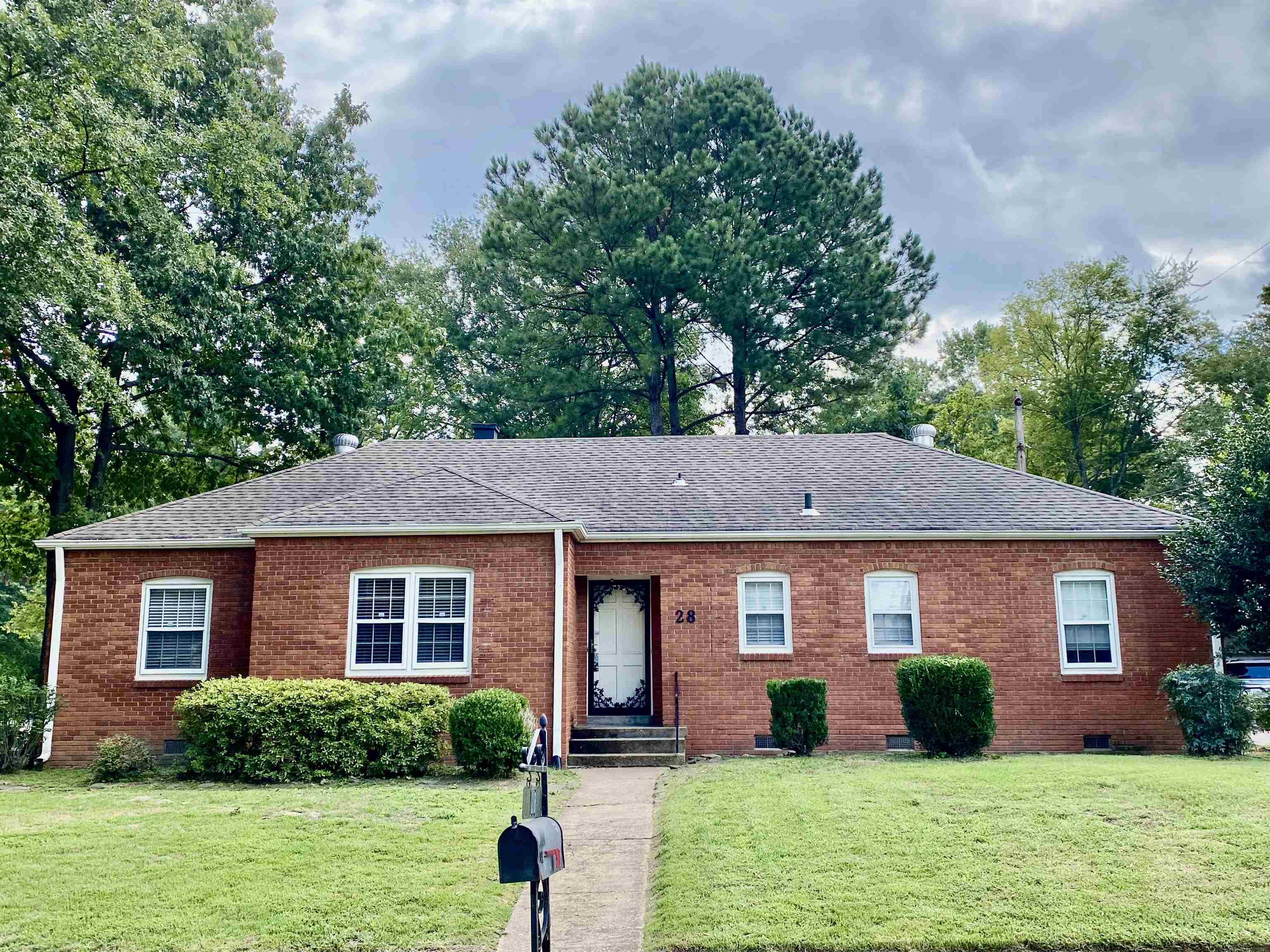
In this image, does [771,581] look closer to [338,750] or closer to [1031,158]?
[338,750]

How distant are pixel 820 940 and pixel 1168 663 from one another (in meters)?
12.4

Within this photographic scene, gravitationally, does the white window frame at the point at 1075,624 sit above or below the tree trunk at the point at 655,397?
below

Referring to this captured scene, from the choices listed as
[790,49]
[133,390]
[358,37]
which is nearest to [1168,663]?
[790,49]

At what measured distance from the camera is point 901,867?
733 centimetres

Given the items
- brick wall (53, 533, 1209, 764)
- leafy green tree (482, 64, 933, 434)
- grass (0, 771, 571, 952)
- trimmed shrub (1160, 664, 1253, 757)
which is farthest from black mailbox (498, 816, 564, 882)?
leafy green tree (482, 64, 933, 434)

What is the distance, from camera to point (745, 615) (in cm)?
1638

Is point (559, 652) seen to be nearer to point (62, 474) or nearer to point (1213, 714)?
point (1213, 714)

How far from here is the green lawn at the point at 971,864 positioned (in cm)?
613

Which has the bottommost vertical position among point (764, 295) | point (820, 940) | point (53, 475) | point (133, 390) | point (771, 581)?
point (820, 940)

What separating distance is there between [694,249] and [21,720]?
70.3 feet

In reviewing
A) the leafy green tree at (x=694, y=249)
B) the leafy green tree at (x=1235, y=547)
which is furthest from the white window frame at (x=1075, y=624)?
the leafy green tree at (x=694, y=249)

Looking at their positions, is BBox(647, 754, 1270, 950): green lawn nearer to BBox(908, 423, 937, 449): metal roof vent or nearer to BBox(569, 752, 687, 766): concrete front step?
BBox(569, 752, 687, 766): concrete front step

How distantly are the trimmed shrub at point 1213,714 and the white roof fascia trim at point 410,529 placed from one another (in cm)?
893

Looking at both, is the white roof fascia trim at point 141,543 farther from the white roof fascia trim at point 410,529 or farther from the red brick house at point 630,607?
the white roof fascia trim at point 410,529
